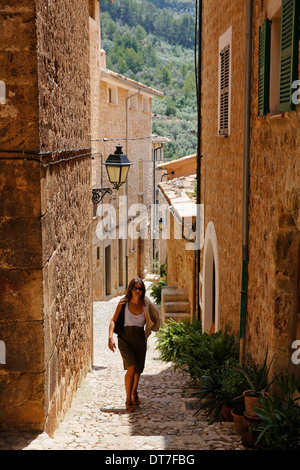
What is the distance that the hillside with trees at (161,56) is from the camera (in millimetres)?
50250

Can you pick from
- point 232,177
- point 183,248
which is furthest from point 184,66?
point 232,177

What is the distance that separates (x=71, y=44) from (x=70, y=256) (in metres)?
2.32

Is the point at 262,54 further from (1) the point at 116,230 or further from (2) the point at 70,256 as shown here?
(1) the point at 116,230

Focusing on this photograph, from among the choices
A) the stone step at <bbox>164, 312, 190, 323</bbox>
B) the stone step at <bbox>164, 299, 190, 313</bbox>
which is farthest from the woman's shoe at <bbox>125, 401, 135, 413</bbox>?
the stone step at <bbox>164, 299, 190, 313</bbox>

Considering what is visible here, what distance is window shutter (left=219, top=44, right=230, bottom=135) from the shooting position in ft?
23.9

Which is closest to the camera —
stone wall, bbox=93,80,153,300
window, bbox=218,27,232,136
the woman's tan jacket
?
the woman's tan jacket

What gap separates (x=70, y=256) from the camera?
6293 mm

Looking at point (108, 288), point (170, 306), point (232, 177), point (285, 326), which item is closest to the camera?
point (285, 326)

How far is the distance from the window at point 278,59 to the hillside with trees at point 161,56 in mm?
38997

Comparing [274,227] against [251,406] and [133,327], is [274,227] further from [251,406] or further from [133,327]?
[133,327]

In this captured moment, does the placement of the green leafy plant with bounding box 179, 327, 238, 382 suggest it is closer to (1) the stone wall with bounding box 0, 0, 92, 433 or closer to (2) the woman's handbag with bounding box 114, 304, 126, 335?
(2) the woman's handbag with bounding box 114, 304, 126, 335

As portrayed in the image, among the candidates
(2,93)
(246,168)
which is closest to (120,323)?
(246,168)

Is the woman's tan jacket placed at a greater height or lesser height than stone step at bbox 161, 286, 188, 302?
greater

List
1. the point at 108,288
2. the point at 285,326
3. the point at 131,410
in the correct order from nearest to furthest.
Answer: the point at 285,326 < the point at 131,410 < the point at 108,288
